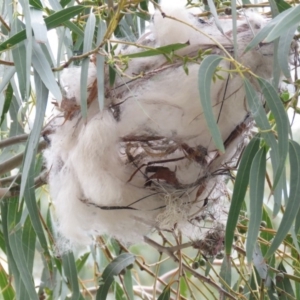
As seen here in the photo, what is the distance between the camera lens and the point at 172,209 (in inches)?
37.7

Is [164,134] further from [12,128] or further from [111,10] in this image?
[12,128]

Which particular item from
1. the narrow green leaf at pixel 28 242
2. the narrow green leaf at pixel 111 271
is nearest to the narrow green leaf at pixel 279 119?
the narrow green leaf at pixel 111 271

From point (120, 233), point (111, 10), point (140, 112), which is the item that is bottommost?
point (120, 233)

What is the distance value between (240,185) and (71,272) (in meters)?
0.46

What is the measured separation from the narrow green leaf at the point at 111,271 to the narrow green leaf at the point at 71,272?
0.04m

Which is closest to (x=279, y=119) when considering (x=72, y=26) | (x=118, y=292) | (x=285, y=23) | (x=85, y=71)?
(x=285, y=23)

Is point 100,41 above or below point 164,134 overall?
above

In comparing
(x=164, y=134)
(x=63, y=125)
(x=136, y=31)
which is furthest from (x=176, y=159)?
(x=136, y=31)

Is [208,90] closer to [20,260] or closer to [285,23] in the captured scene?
[285,23]

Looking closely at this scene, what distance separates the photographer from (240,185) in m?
0.89

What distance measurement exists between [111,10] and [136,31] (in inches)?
14.3

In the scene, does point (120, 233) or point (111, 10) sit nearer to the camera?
point (111, 10)

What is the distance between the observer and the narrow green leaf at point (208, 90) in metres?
0.73

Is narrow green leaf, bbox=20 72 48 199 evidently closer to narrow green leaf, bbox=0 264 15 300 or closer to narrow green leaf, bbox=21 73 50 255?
narrow green leaf, bbox=21 73 50 255
